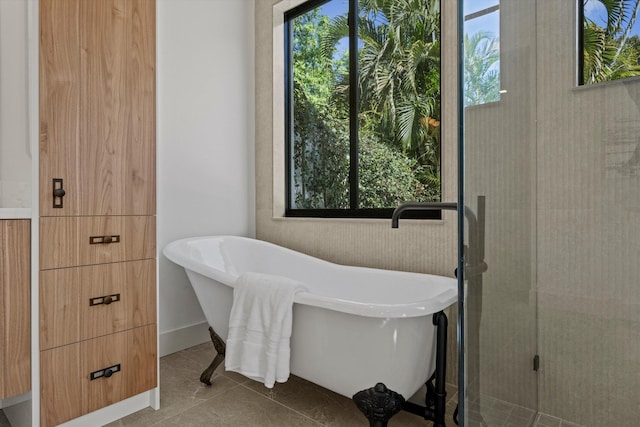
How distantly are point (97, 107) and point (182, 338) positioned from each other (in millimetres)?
1517

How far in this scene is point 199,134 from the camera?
8.18 feet

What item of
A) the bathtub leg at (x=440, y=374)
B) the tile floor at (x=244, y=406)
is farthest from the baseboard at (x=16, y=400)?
the bathtub leg at (x=440, y=374)

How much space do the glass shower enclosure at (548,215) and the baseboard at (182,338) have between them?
6.44ft

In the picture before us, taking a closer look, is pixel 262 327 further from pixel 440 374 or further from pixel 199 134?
pixel 199 134

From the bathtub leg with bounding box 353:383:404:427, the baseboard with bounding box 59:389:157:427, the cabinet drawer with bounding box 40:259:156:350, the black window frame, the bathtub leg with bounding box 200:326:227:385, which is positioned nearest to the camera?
the black window frame

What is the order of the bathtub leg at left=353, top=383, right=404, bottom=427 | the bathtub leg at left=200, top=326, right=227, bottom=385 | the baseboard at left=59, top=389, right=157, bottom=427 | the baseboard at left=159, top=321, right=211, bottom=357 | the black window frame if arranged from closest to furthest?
the black window frame
the bathtub leg at left=353, top=383, right=404, bottom=427
the baseboard at left=59, top=389, right=157, bottom=427
the bathtub leg at left=200, top=326, right=227, bottom=385
the baseboard at left=159, top=321, right=211, bottom=357

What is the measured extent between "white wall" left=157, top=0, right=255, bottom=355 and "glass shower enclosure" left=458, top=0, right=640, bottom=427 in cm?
181

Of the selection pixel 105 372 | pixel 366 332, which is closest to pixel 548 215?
pixel 366 332

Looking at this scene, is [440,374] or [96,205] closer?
[440,374]

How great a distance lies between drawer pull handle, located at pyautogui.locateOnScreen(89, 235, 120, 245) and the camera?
1.47 meters

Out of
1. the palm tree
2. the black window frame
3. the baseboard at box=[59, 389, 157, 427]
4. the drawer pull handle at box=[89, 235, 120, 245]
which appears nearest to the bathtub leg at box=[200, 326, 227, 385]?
the baseboard at box=[59, 389, 157, 427]

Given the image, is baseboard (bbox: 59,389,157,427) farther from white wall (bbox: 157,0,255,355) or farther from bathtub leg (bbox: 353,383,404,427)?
bathtub leg (bbox: 353,383,404,427)

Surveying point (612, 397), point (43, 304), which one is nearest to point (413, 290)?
point (612, 397)

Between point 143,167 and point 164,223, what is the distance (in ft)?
2.45
